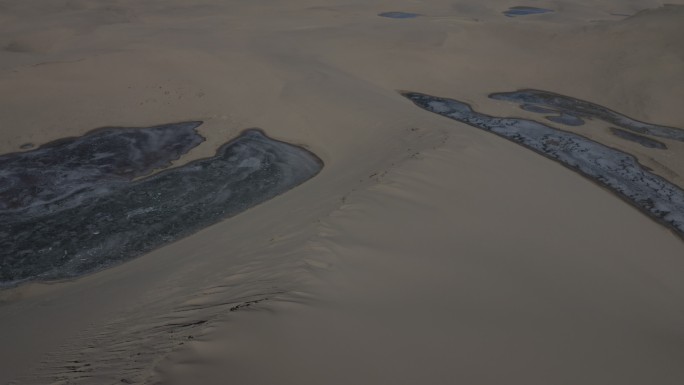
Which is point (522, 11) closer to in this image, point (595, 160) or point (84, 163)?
point (595, 160)

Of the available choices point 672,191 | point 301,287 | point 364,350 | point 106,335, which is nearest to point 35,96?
point 106,335

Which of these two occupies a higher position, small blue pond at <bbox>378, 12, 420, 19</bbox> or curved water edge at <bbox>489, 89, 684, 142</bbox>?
small blue pond at <bbox>378, 12, 420, 19</bbox>

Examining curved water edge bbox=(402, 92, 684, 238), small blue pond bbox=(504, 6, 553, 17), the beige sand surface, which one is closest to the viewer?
the beige sand surface

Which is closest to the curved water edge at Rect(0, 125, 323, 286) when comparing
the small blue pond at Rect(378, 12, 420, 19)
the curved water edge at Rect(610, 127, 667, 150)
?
the curved water edge at Rect(610, 127, 667, 150)

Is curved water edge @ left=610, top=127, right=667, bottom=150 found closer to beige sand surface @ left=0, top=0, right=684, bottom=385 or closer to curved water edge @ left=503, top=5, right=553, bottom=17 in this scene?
beige sand surface @ left=0, top=0, right=684, bottom=385

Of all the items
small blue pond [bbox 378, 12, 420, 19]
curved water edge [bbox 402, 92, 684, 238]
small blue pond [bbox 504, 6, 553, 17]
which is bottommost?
curved water edge [bbox 402, 92, 684, 238]

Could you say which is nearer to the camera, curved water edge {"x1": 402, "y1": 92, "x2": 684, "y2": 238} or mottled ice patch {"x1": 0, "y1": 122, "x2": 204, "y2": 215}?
mottled ice patch {"x1": 0, "y1": 122, "x2": 204, "y2": 215}

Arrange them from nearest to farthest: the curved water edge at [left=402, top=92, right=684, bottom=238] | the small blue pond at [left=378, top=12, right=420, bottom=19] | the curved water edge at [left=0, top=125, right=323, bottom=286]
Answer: the curved water edge at [left=0, top=125, right=323, bottom=286], the curved water edge at [left=402, top=92, right=684, bottom=238], the small blue pond at [left=378, top=12, right=420, bottom=19]

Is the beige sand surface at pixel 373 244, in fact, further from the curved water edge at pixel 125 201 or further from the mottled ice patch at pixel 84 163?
the mottled ice patch at pixel 84 163
